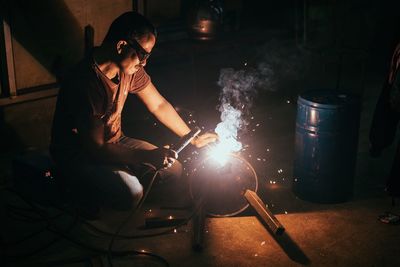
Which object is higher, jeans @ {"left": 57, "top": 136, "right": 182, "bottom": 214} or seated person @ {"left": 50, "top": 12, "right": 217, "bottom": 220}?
seated person @ {"left": 50, "top": 12, "right": 217, "bottom": 220}

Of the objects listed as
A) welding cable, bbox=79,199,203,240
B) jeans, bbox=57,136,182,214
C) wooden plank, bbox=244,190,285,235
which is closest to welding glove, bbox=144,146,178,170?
jeans, bbox=57,136,182,214

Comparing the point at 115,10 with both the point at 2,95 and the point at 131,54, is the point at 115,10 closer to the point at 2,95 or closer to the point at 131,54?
the point at 2,95

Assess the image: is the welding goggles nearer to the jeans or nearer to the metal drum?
the jeans

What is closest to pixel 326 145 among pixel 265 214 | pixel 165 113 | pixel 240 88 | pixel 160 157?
pixel 265 214

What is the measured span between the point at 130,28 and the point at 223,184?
6.94 ft

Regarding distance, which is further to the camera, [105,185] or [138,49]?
[105,185]

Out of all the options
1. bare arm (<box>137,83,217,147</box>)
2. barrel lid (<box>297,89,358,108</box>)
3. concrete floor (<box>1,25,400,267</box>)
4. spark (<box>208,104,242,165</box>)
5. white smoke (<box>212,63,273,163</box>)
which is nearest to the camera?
concrete floor (<box>1,25,400,267</box>)

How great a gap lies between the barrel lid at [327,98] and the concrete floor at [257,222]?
4.28ft

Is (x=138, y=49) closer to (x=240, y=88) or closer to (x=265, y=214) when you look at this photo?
(x=265, y=214)

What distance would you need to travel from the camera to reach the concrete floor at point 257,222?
501cm

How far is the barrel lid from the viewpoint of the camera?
5684 millimetres

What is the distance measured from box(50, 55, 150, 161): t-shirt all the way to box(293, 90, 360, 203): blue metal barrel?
2.21 meters

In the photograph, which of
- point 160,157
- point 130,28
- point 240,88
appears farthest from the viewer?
point 240,88

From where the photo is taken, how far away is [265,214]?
547 centimetres
